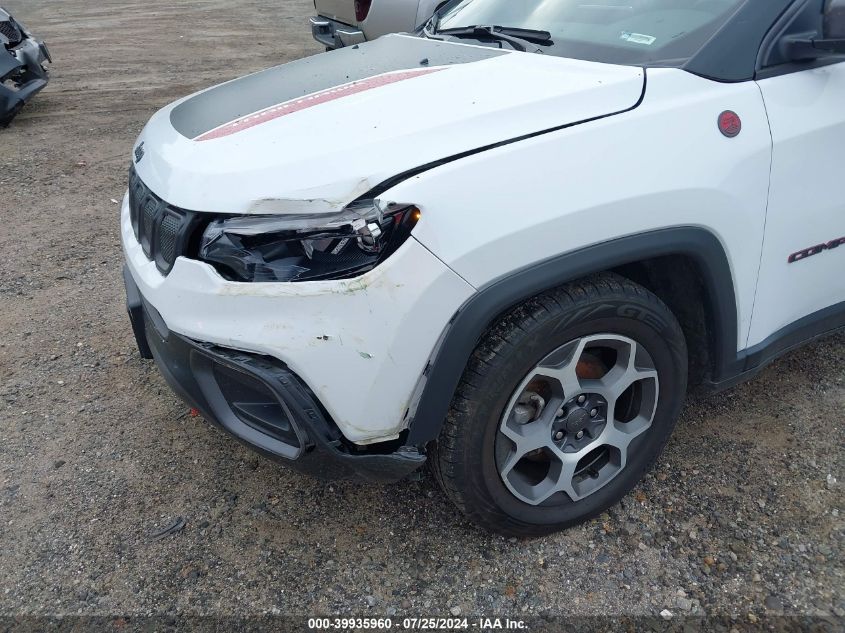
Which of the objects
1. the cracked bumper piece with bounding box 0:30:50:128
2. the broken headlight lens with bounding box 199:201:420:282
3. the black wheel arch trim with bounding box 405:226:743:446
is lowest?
the cracked bumper piece with bounding box 0:30:50:128

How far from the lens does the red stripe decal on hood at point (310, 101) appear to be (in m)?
1.99

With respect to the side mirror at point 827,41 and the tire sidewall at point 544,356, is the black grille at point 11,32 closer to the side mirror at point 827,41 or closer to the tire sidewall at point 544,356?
the tire sidewall at point 544,356

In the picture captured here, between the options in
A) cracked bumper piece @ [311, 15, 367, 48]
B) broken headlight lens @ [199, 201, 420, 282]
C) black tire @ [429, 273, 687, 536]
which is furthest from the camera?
cracked bumper piece @ [311, 15, 367, 48]

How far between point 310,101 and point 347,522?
1.37 m

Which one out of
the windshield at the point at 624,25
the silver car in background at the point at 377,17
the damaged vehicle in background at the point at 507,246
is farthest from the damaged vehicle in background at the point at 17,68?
the windshield at the point at 624,25

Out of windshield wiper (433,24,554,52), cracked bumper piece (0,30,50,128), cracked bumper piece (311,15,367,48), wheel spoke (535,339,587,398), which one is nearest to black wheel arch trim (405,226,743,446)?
wheel spoke (535,339,587,398)

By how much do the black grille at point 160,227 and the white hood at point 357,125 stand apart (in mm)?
44

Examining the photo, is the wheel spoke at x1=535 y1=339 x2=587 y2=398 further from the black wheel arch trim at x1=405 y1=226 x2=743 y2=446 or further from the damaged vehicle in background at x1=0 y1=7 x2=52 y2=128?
the damaged vehicle in background at x1=0 y1=7 x2=52 y2=128

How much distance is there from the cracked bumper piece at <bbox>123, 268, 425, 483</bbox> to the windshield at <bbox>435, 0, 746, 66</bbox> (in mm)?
1390

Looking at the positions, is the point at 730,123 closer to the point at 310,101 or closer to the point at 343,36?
the point at 310,101

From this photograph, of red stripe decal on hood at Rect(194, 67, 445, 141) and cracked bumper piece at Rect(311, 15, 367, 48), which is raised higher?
red stripe decal on hood at Rect(194, 67, 445, 141)

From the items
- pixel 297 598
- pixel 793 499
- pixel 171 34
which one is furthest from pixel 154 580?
pixel 171 34

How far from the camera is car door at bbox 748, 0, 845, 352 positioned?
2021 millimetres

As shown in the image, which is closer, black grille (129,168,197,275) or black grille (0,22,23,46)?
black grille (129,168,197,275)
